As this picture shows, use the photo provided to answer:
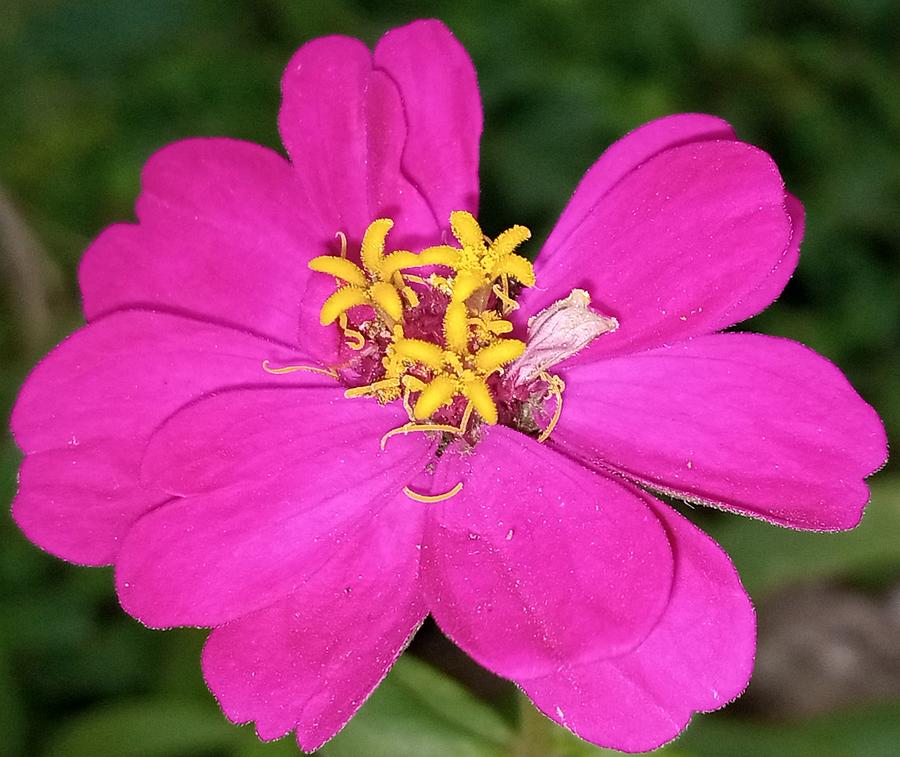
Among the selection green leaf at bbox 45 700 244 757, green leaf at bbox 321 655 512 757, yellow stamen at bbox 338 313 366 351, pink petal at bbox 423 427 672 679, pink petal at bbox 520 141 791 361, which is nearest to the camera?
pink petal at bbox 423 427 672 679

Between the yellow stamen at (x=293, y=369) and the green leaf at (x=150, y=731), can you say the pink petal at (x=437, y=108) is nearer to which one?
the yellow stamen at (x=293, y=369)

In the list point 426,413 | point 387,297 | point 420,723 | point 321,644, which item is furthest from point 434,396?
point 420,723

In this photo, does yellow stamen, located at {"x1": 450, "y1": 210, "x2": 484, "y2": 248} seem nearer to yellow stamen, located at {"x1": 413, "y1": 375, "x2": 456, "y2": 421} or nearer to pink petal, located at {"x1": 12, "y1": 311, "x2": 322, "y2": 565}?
yellow stamen, located at {"x1": 413, "y1": 375, "x2": 456, "y2": 421}

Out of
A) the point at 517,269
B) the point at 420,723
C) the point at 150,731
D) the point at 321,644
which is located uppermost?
the point at 517,269

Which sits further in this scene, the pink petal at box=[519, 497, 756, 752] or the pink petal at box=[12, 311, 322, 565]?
the pink petal at box=[12, 311, 322, 565]

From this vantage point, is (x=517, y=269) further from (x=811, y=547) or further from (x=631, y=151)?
(x=811, y=547)

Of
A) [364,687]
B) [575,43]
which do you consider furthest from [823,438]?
[575,43]

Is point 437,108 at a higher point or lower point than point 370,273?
higher

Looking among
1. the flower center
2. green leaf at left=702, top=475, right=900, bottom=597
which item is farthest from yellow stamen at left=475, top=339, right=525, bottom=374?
green leaf at left=702, top=475, right=900, bottom=597
